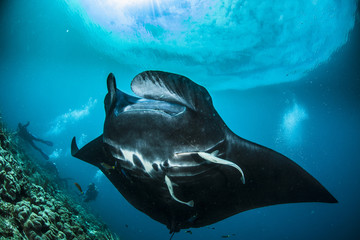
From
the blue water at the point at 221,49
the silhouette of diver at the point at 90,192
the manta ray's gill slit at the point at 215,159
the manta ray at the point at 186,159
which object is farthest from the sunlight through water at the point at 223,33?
the silhouette of diver at the point at 90,192

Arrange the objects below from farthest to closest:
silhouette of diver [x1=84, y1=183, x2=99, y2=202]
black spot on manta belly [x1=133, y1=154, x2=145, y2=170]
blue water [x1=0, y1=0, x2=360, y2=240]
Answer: silhouette of diver [x1=84, y1=183, x2=99, y2=202] < blue water [x1=0, y1=0, x2=360, y2=240] < black spot on manta belly [x1=133, y1=154, x2=145, y2=170]

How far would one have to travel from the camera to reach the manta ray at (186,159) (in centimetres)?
168

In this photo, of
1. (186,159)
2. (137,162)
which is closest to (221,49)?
(186,159)

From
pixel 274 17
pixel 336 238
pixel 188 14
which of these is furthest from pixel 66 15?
pixel 336 238

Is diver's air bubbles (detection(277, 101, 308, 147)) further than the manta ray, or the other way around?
diver's air bubbles (detection(277, 101, 308, 147))

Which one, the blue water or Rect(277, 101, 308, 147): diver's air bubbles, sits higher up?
Rect(277, 101, 308, 147): diver's air bubbles

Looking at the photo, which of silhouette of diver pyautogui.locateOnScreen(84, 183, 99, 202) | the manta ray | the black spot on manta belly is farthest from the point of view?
silhouette of diver pyautogui.locateOnScreen(84, 183, 99, 202)

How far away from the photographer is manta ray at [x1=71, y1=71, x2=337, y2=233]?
5.51ft

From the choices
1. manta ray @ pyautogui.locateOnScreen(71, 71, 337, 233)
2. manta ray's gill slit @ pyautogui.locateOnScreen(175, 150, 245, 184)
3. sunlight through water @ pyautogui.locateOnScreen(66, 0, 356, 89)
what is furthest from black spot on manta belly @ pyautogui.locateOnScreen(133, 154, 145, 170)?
sunlight through water @ pyautogui.locateOnScreen(66, 0, 356, 89)

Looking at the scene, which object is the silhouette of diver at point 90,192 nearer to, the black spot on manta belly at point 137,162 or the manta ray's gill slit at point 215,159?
the black spot on manta belly at point 137,162

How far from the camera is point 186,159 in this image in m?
1.97

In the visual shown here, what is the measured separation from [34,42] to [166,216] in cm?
2939

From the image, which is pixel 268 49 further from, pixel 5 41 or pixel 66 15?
pixel 5 41

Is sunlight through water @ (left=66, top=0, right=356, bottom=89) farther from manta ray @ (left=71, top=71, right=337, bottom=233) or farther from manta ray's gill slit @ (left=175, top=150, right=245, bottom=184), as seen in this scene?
manta ray's gill slit @ (left=175, top=150, right=245, bottom=184)
